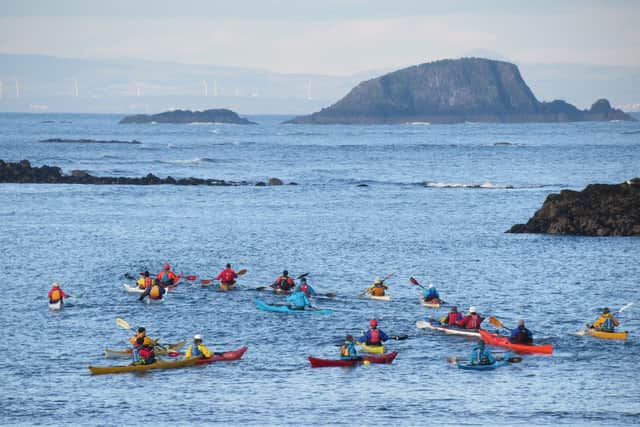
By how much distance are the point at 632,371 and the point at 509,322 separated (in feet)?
31.4

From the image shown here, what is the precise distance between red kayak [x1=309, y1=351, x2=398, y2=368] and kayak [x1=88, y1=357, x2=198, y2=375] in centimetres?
485

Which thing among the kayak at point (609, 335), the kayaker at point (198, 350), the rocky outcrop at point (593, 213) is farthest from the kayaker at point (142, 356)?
the rocky outcrop at point (593, 213)

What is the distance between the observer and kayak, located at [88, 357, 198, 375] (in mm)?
38094

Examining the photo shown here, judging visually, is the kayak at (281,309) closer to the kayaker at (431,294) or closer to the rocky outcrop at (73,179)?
the kayaker at (431,294)

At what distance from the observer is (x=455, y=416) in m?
33.2

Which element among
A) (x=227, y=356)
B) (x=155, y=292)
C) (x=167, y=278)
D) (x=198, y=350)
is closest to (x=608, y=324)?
(x=227, y=356)

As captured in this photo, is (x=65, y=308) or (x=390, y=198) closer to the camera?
(x=65, y=308)

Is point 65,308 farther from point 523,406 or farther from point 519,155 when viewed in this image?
point 519,155

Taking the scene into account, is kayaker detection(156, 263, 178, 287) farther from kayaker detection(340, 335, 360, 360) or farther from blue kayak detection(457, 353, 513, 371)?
blue kayak detection(457, 353, 513, 371)

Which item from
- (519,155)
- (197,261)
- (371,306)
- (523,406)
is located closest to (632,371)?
(523,406)

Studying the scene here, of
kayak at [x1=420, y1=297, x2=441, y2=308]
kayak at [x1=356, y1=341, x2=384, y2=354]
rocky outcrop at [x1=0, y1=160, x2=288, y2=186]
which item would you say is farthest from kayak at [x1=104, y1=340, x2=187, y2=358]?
rocky outcrop at [x1=0, y1=160, x2=288, y2=186]

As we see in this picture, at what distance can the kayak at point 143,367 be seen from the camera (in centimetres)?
3809

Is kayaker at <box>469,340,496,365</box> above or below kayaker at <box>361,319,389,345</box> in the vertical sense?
below

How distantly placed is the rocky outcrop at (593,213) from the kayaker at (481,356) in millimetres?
39123
